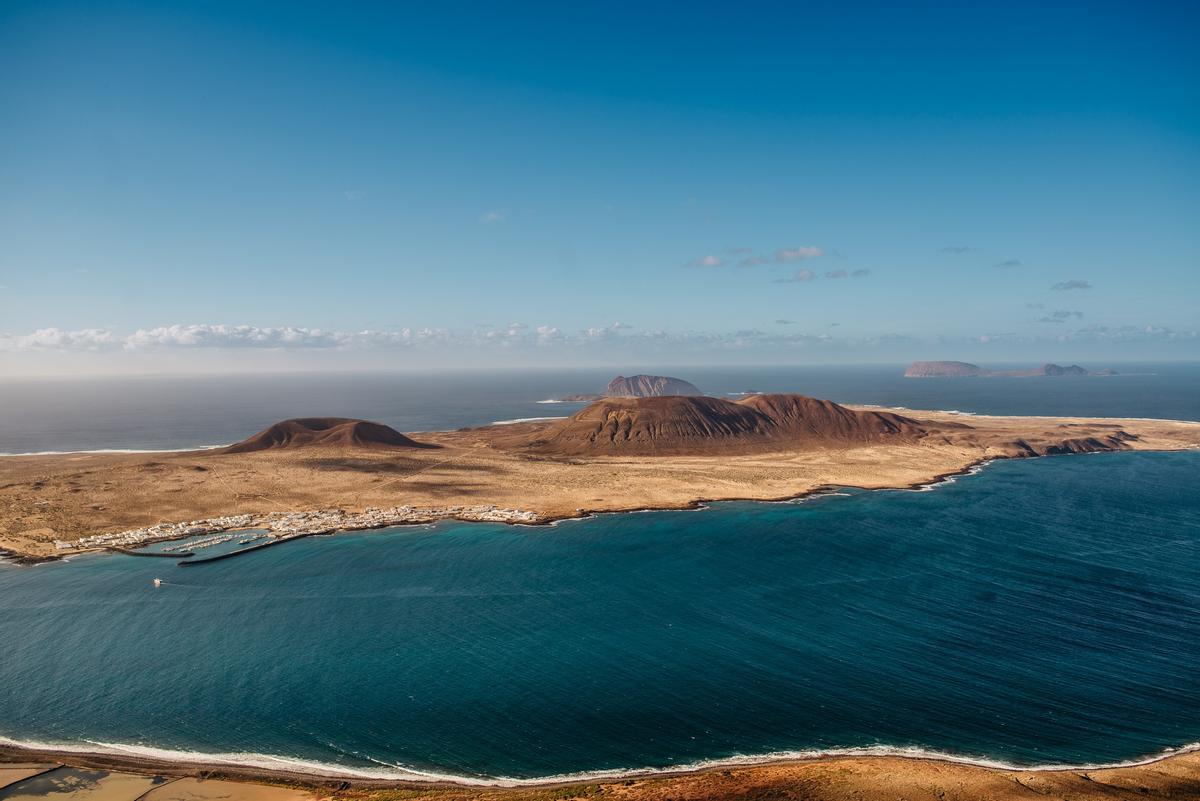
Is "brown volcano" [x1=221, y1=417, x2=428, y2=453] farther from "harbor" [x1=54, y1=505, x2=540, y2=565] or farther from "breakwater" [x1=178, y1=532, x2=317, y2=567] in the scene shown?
"breakwater" [x1=178, y1=532, x2=317, y2=567]

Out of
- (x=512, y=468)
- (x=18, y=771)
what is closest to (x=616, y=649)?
(x=18, y=771)

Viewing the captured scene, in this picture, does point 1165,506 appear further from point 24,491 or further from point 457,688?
point 24,491

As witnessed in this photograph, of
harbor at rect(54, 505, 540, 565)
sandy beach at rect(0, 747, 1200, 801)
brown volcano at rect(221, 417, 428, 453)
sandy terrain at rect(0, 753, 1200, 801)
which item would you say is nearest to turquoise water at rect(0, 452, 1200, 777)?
sandy beach at rect(0, 747, 1200, 801)

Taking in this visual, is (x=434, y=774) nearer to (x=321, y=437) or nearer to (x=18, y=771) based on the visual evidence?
(x=18, y=771)

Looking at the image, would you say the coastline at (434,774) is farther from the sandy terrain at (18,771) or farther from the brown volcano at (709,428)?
the brown volcano at (709,428)

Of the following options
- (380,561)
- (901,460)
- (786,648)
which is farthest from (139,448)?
(901,460)

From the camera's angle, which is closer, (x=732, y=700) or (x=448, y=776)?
(x=448, y=776)
